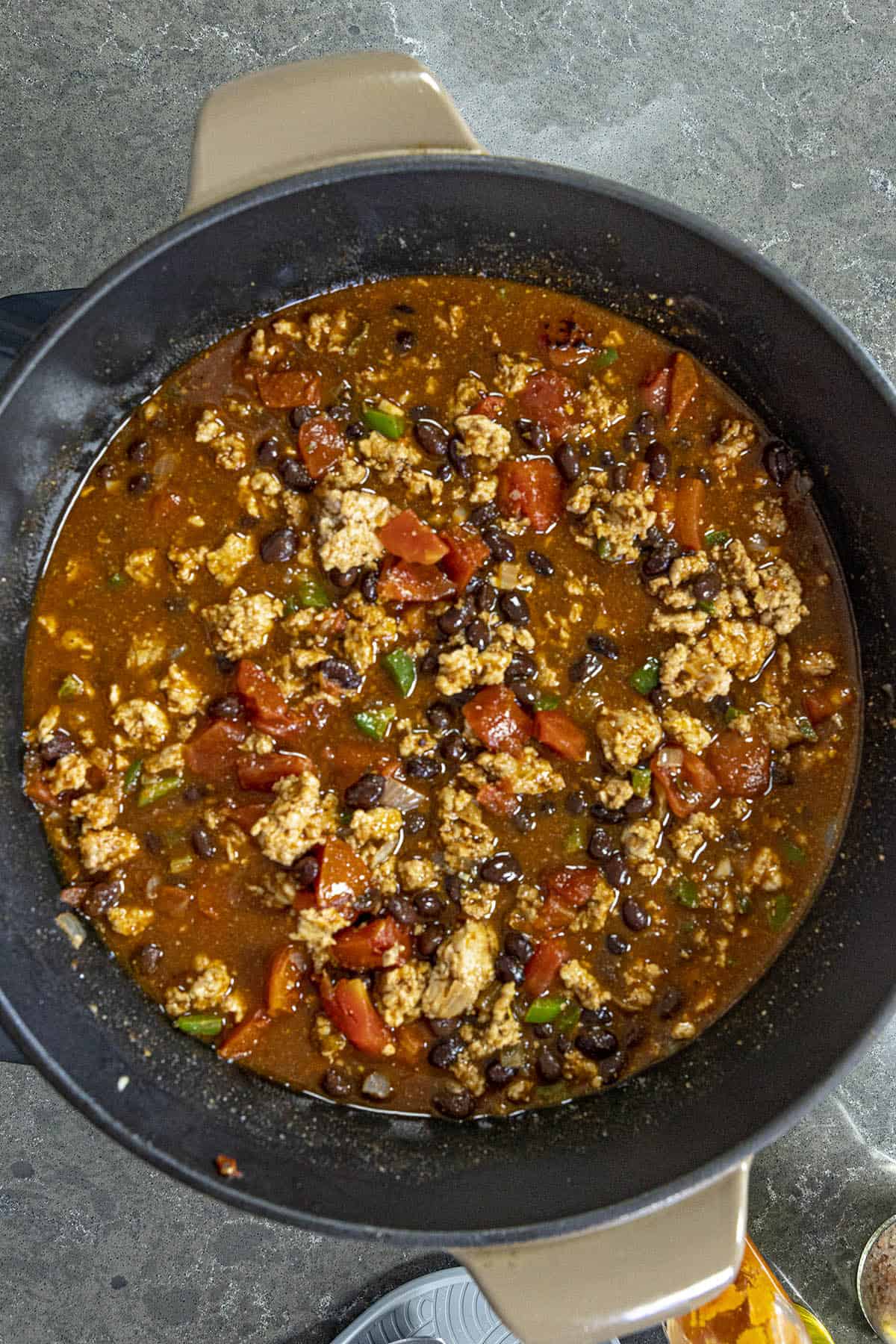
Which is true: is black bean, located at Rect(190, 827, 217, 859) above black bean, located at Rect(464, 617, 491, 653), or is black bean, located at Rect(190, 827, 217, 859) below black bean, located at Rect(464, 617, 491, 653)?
below

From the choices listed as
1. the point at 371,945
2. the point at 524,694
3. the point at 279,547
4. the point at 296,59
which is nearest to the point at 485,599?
the point at 524,694

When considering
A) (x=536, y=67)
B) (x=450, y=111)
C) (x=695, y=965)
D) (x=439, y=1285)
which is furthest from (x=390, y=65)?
(x=439, y=1285)

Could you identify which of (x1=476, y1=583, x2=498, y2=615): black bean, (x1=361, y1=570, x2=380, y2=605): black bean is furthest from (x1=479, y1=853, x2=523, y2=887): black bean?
(x1=361, y1=570, x2=380, y2=605): black bean

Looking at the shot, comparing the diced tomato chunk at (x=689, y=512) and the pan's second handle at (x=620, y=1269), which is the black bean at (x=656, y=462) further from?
the pan's second handle at (x=620, y=1269)

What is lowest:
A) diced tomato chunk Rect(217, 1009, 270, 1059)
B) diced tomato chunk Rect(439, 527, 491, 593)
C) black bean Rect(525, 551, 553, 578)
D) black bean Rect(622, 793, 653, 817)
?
diced tomato chunk Rect(217, 1009, 270, 1059)

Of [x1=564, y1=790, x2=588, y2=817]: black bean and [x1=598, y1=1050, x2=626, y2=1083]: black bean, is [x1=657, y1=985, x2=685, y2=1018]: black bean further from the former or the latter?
[x1=564, y1=790, x2=588, y2=817]: black bean

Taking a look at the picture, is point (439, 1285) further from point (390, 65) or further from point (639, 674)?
point (390, 65)

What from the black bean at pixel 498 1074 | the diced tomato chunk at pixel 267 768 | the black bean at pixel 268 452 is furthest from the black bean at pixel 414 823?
the black bean at pixel 268 452

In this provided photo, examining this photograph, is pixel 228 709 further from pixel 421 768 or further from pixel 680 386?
pixel 680 386
